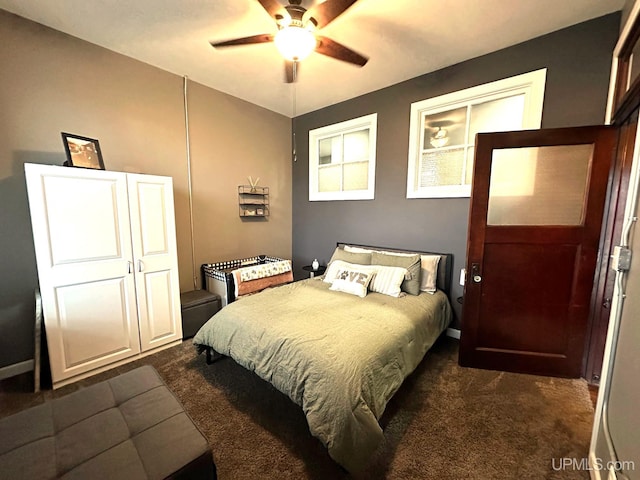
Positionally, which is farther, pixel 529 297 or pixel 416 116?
pixel 416 116

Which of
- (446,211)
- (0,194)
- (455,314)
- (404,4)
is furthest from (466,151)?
(0,194)

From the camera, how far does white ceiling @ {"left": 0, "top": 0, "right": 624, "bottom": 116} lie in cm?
190

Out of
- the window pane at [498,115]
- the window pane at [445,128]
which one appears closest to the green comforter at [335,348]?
the window pane at [445,128]

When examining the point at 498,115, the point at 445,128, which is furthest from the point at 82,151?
the point at 498,115

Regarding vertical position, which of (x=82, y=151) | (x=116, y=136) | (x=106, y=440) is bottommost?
(x=106, y=440)

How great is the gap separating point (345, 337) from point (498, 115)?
2.60 m

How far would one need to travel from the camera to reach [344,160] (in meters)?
3.67

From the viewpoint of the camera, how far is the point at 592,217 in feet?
6.52

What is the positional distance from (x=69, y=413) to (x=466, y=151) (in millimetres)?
3564

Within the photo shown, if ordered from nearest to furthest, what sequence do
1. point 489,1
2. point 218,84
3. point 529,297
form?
point 489,1, point 529,297, point 218,84

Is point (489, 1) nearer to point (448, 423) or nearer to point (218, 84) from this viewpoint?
point (218, 84)

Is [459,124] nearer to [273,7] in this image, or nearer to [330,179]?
[330,179]

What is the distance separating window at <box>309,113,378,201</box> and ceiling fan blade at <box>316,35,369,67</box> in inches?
51.8

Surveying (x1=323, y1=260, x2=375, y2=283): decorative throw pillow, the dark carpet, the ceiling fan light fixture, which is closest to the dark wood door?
the dark carpet
